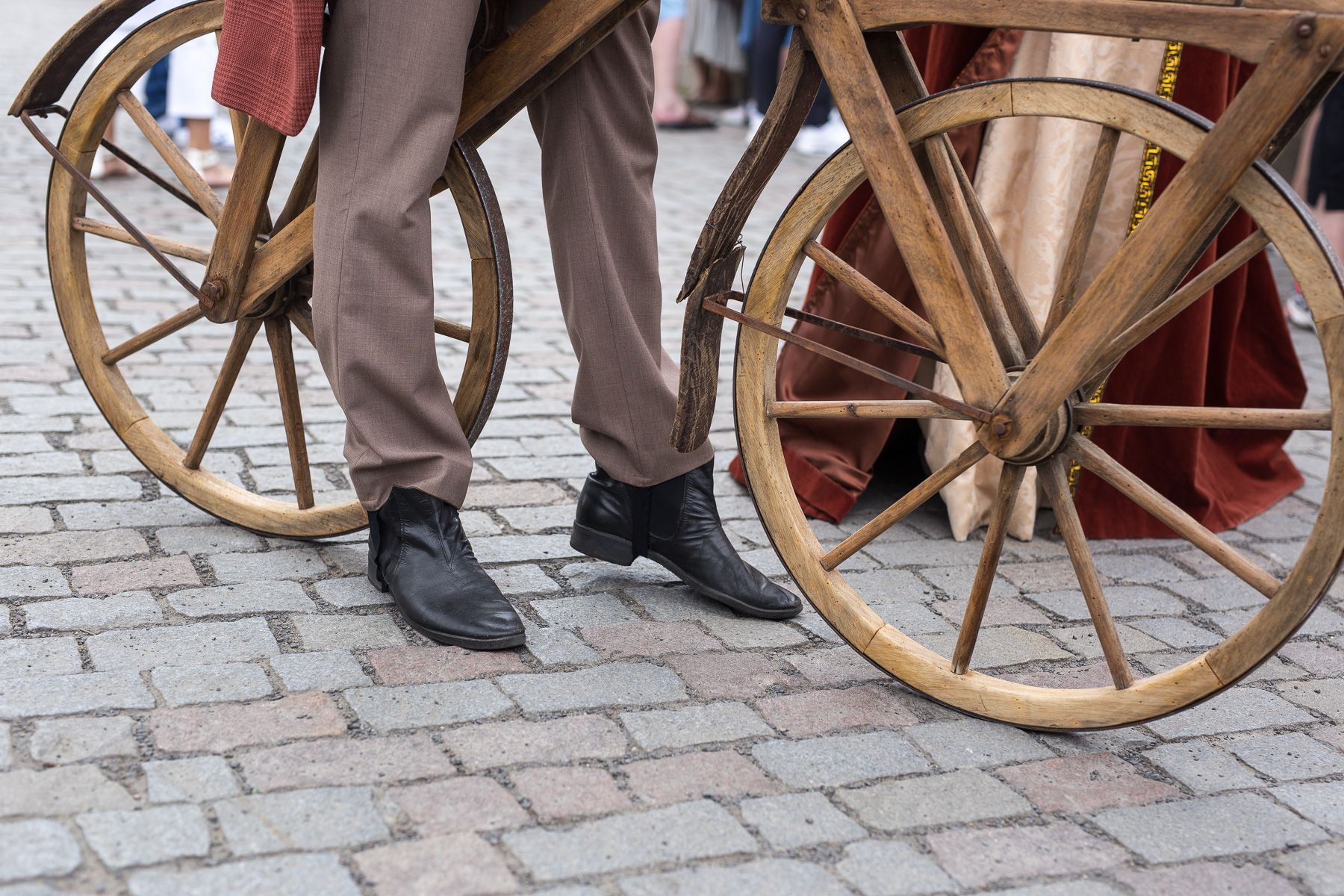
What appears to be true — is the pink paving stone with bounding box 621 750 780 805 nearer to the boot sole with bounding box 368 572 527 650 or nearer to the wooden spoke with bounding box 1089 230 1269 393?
the boot sole with bounding box 368 572 527 650

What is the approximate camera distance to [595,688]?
195 centimetres

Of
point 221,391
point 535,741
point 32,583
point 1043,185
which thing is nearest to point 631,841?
point 535,741

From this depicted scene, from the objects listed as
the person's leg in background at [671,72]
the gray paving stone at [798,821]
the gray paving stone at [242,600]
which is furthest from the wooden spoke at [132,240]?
the person's leg in background at [671,72]

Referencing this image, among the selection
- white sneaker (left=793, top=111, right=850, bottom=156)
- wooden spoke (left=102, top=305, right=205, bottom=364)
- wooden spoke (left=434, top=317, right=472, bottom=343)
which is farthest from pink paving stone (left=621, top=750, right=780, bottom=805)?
white sneaker (left=793, top=111, right=850, bottom=156)

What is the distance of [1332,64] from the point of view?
1485 millimetres

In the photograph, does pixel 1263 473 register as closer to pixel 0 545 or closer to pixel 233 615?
pixel 233 615

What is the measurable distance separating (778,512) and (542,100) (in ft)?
2.37

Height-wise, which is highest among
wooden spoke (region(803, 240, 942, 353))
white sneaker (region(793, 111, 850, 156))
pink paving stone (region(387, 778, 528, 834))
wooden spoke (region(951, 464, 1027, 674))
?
white sneaker (region(793, 111, 850, 156))

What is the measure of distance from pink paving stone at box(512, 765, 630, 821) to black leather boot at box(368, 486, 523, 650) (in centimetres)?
36

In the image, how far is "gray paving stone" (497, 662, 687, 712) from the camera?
191 cm

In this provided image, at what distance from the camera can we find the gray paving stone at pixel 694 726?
182cm

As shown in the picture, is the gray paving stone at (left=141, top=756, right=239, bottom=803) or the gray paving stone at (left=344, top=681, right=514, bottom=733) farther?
the gray paving stone at (left=344, top=681, right=514, bottom=733)

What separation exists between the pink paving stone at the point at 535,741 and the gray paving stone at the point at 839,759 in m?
0.19

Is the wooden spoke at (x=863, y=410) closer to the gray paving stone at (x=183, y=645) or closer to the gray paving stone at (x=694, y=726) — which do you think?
the gray paving stone at (x=694, y=726)
